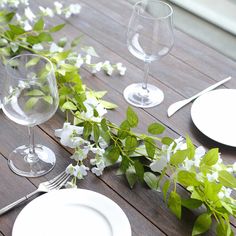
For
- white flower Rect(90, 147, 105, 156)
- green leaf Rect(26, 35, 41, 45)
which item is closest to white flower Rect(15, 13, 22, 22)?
green leaf Rect(26, 35, 41, 45)

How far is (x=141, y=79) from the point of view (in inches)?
54.7

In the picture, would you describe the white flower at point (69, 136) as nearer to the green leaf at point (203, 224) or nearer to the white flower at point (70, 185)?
the white flower at point (70, 185)

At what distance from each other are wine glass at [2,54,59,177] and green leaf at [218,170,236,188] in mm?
340

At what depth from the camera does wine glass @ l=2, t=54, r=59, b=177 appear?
0.97 m

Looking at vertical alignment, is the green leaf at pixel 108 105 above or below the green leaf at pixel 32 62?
below

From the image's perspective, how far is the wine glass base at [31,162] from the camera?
3.56 feet

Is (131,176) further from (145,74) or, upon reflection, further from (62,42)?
(62,42)

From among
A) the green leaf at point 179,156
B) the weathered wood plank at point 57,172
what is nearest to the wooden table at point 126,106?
the weathered wood plank at point 57,172

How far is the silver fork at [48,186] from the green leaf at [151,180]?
159 millimetres

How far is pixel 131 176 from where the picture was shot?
1.07 meters

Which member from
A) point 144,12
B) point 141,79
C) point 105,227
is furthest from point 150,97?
point 105,227

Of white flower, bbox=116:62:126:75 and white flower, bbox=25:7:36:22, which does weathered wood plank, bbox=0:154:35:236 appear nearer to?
white flower, bbox=116:62:126:75

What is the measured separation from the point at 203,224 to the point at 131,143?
225 mm

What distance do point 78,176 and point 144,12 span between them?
0.47 m
